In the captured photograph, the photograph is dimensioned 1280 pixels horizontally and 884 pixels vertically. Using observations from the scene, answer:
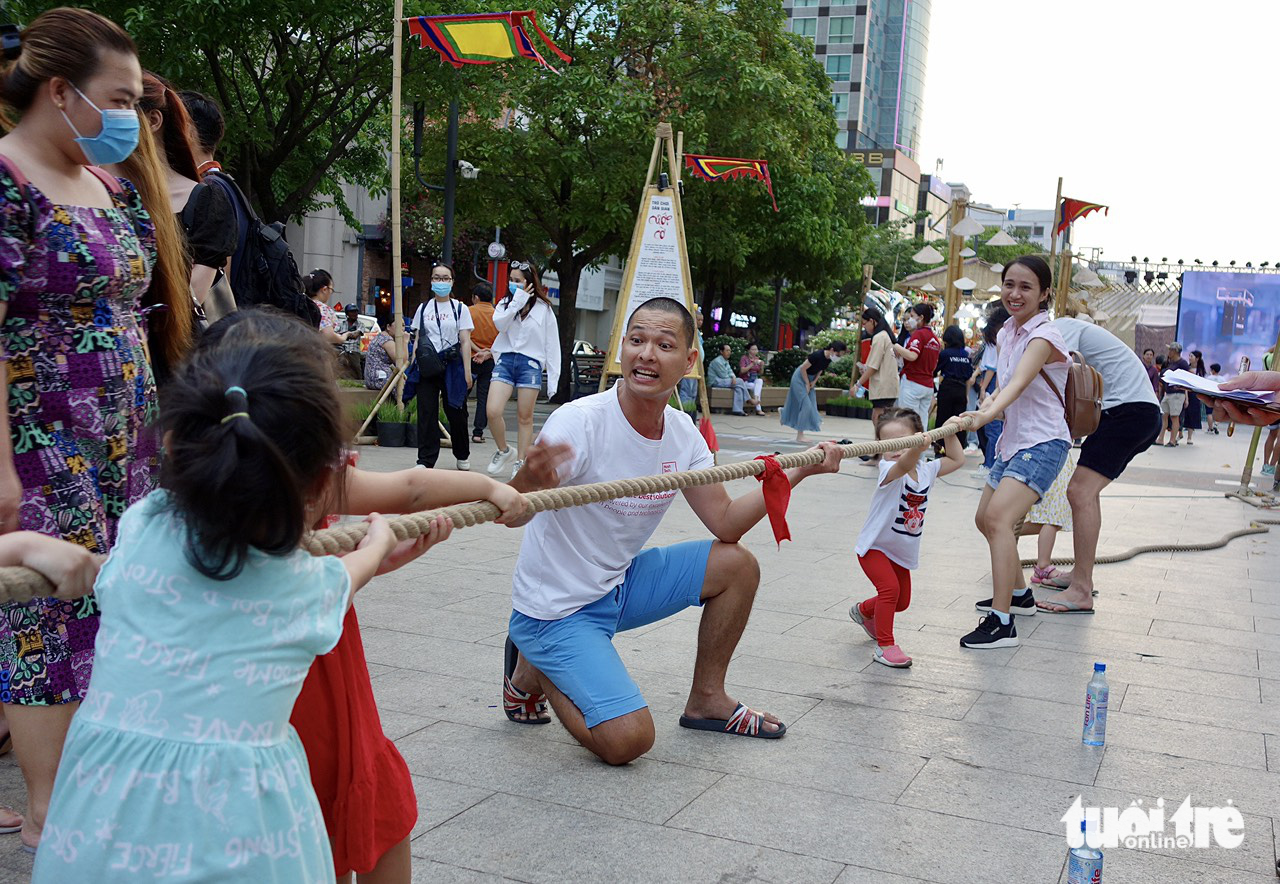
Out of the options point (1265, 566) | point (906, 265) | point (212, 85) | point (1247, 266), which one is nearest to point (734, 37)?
point (212, 85)

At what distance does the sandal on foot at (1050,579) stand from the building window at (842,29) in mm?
98483

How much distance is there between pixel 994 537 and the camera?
536cm

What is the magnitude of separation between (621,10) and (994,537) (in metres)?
14.4

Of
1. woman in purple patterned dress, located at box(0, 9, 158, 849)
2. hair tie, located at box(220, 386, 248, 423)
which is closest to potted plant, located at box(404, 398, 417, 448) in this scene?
woman in purple patterned dress, located at box(0, 9, 158, 849)

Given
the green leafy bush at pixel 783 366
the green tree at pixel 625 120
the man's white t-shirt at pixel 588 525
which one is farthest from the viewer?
the green leafy bush at pixel 783 366

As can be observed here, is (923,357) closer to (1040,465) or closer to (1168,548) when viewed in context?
(1168,548)

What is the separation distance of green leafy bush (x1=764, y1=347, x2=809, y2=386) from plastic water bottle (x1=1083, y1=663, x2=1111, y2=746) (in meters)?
22.8

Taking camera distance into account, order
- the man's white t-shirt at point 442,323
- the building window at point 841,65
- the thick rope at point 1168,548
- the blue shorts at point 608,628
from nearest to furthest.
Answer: the blue shorts at point 608,628 → the thick rope at point 1168,548 → the man's white t-shirt at point 442,323 → the building window at point 841,65

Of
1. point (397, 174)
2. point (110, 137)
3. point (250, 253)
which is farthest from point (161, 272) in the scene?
point (397, 174)

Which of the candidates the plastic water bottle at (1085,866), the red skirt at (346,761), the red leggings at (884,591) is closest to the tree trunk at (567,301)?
the red leggings at (884,591)

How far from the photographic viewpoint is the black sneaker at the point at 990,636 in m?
5.16

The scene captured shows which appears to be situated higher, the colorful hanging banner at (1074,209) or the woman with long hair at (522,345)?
the colorful hanging banner at (1074,209)

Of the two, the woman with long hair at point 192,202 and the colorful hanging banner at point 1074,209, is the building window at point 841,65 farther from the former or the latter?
the woman with long hair at point 192,202

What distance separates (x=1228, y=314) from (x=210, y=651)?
3654 centimetres
